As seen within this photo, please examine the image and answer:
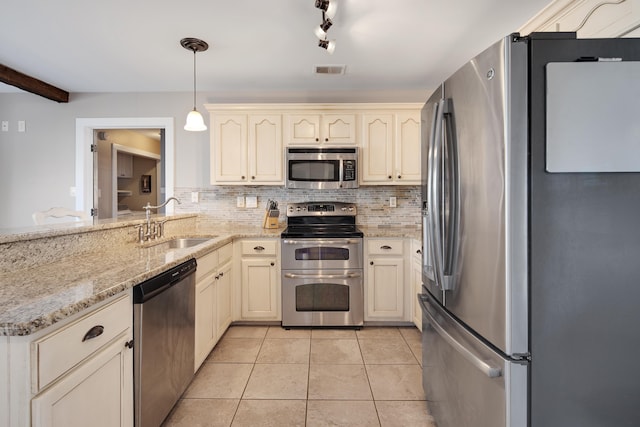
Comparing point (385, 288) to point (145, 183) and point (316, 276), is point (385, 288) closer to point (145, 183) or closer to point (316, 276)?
point (316, 276)

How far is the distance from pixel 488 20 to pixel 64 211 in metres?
3.45

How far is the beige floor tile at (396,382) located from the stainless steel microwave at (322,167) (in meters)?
1.63

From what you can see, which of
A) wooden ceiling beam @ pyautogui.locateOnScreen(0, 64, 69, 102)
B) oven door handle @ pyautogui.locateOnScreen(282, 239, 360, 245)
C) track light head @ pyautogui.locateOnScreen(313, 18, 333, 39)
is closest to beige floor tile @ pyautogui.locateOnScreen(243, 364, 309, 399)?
oven door handle @ pyautogui.locateOnScreen(282, 239, 360, 245)

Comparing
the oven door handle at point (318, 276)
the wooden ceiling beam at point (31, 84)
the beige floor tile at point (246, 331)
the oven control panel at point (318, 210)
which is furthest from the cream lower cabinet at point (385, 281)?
the wooden ceiling beam at point (31, 84)

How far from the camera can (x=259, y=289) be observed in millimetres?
2855

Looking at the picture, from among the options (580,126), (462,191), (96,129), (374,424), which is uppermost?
(96,129)

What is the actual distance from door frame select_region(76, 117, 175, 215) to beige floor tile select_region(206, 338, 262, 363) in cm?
173

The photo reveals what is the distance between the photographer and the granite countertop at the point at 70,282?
87 centimetres

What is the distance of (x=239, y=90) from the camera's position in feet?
11.1

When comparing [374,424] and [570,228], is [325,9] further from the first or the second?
[374,424]

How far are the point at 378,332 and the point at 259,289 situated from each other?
1.16 m

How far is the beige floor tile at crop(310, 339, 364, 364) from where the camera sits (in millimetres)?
2283

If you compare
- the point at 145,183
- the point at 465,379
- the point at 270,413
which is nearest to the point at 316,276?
the point at 270,413

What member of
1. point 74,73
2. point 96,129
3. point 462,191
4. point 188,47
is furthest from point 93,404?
point 96,129
